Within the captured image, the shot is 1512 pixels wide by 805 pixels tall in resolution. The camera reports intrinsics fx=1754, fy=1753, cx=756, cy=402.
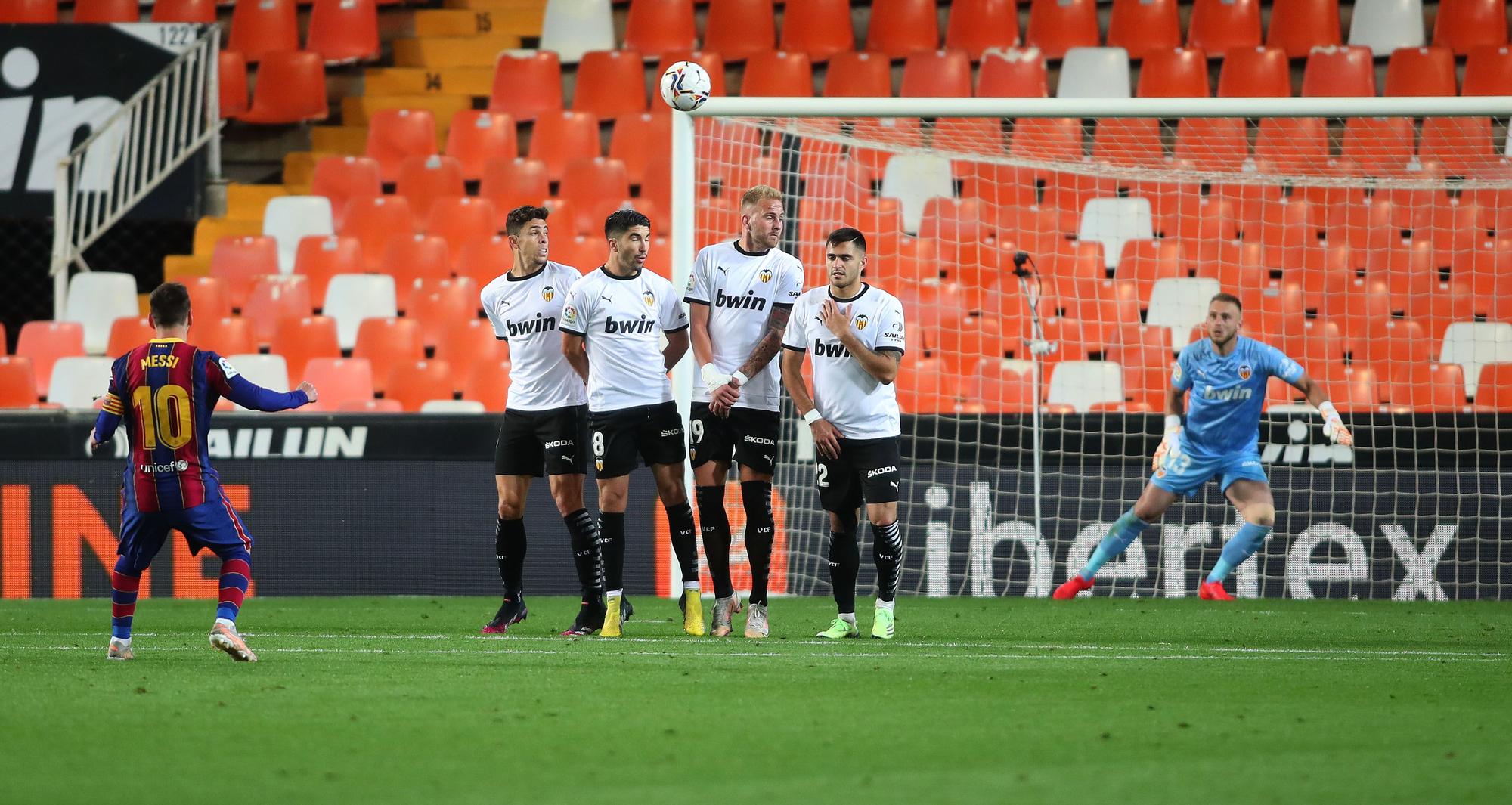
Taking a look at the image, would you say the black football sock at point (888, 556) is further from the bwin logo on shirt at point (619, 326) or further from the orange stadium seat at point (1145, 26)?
the orange stadium seat at point (1145, 26)

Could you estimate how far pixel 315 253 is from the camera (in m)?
14.4

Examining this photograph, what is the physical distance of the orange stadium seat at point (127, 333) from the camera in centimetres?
1358

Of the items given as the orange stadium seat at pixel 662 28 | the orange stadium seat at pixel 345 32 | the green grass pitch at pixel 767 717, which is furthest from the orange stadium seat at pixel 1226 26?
the green grass pitch at pixel 767 717

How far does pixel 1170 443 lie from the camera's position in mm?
9992

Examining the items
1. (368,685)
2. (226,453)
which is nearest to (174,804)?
(368,685)

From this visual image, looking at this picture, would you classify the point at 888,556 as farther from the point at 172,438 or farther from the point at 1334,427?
the point at 172,438

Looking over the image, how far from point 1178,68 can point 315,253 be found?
7290mm

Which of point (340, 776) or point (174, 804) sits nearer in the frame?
point (174, 804)

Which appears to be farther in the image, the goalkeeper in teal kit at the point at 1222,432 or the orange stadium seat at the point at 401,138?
the orange stadium seat at the point at 401,138

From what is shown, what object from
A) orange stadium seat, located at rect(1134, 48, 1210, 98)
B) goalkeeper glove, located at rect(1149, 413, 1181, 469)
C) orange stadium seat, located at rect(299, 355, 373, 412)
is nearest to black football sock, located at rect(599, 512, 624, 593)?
goalkeeper glove, located at rect(1149, 413, 1181, 469)

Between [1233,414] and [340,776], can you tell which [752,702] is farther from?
[1233,414]

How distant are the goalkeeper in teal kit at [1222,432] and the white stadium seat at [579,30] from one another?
7893 millimetres

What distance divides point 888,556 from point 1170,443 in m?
2.83

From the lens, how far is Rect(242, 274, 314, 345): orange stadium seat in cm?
1387
